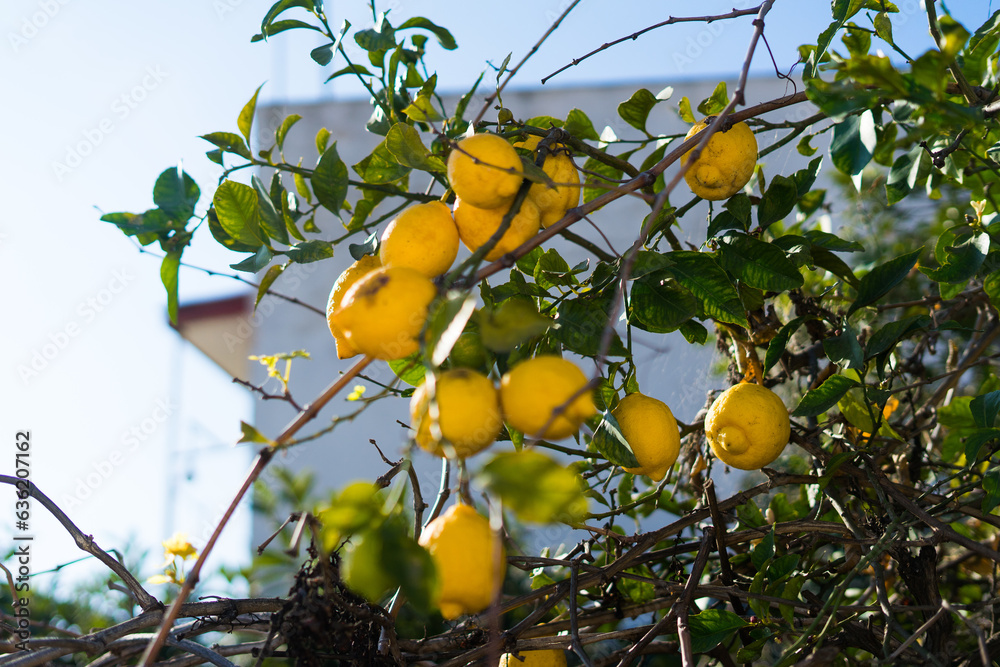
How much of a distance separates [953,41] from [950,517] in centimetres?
63

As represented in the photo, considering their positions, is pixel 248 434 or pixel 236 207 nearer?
pixel 248 434

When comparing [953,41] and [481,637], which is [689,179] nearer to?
[953,41]

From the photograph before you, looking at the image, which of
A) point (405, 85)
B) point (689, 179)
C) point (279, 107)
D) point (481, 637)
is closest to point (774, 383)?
point (689, 179)

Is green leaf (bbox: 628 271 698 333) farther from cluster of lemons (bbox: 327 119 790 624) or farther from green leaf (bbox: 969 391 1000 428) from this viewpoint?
green leaf (bbox: 969 391 1000 428)

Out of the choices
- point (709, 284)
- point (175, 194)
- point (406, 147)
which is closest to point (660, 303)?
point (709, 284)

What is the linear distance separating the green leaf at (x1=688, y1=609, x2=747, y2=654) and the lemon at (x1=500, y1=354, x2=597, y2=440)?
1.26 ft

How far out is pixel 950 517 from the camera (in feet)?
2.88

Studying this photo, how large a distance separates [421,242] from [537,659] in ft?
1.65

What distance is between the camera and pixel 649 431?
2.21ft

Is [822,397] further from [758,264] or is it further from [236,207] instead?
[236,207]

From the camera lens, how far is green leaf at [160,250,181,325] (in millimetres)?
729

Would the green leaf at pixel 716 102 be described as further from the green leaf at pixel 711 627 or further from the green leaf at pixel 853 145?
the green leaf at pixel 711 627

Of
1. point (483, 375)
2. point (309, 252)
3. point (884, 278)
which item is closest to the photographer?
point (483, 375)

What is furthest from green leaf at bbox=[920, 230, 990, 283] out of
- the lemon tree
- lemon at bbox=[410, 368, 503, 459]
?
lemon at bbox=[410, 368, 503, 459]
